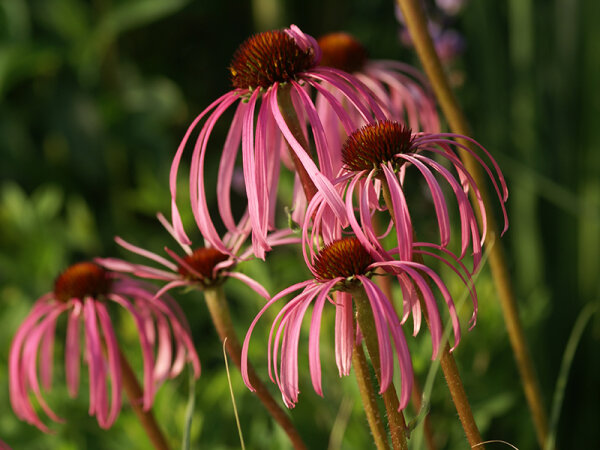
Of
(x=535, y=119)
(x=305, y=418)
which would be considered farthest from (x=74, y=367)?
(x=535, y=119)

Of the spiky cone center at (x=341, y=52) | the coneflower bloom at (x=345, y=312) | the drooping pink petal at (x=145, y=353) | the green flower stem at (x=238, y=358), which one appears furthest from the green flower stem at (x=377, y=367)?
the spiky cone center at (x=341, y=52)

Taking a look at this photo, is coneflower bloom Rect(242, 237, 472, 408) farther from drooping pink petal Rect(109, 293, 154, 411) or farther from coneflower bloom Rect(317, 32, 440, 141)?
coneflower bloom Rect(317, 32, 440, 141)

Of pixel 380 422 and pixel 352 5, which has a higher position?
pixel 352 5

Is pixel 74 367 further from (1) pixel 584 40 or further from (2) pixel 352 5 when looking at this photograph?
(2) pixel 352 5

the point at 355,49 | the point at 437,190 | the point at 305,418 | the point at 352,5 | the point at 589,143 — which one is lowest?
the point at 305,418

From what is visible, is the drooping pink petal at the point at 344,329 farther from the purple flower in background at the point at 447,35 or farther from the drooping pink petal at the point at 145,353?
the purple flower in background at the point at 447,35

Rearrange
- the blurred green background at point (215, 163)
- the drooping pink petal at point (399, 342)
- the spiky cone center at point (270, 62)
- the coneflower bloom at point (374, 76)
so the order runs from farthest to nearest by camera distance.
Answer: the blurred green background at point (215, 163) → the coneflower bloom at point (374, 76) → the spiky cone center at point (270, 62) → the drooping pink petal at point (399, 342)

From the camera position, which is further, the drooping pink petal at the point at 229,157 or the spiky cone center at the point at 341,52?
the spiky cone center at the point at 341,52
